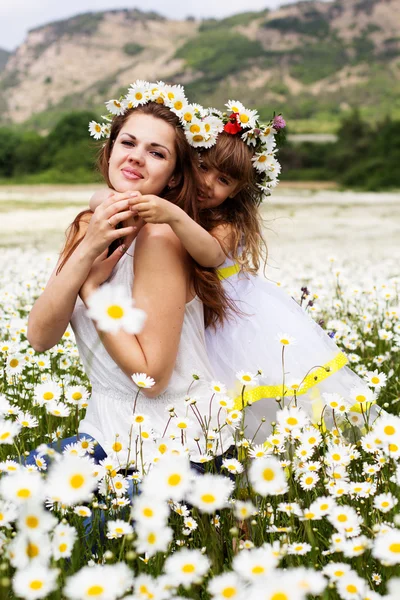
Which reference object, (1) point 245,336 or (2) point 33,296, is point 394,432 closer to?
(1) point 245,336

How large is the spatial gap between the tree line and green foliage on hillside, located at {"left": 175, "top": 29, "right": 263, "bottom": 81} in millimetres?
94391

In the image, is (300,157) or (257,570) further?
(300,157)

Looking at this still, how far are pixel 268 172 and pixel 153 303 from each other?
1.44 meters

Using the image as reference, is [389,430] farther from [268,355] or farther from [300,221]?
[300,221]

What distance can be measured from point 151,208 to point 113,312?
1.28 metres

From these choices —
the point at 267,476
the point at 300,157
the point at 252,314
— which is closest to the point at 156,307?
the point at 252,314

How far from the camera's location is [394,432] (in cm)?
182

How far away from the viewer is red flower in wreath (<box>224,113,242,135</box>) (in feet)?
11.9

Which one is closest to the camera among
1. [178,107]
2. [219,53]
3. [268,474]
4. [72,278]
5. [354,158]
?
[268,474]

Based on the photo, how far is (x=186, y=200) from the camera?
121 inches

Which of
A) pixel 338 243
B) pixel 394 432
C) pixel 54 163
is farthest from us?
pixel 54 163

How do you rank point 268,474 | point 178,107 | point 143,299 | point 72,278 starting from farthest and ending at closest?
point 178,107 → point 143,299 → point 72,278 → point 268,474

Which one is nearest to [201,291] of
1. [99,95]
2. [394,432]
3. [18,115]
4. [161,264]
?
[161,264]

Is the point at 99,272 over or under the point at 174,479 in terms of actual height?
under
